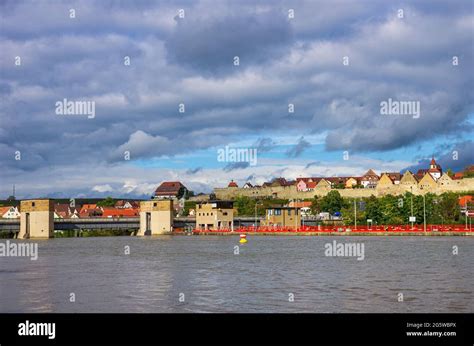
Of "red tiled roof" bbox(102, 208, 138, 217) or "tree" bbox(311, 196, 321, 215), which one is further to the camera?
"red tiled roof" bbox(102, 208, 138, 217)

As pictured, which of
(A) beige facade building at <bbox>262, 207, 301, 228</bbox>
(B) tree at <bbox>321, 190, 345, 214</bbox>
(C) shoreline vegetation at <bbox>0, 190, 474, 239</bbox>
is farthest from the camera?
(B) tree at <bbox>321, 190, 345, 214</bbox>

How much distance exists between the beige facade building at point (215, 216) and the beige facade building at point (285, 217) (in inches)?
378

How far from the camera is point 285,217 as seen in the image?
15250 centimetres

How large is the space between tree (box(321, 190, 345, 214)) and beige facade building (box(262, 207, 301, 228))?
20.6 meters

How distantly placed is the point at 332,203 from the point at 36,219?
72093mm

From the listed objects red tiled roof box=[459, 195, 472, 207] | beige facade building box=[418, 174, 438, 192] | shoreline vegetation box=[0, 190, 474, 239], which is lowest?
shoreline vegetation box=[0, 190, 474, 239]

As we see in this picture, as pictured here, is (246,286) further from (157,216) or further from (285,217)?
(157,216)

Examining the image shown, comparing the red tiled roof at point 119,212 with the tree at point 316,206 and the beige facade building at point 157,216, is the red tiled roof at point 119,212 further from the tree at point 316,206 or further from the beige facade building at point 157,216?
the tree at point 316,206

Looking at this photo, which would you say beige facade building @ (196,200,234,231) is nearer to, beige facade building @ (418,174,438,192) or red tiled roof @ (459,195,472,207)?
red tiled roof @ (459,195,472,207)

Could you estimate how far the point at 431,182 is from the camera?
572 feet

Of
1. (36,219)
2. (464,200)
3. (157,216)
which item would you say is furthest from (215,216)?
(464,200)

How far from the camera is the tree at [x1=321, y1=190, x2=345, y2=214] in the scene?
170m

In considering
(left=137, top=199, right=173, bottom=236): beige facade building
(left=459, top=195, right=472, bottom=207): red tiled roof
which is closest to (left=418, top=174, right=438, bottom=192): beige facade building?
(left=459, top=195, right=472, bottom=207): red tiled roof
